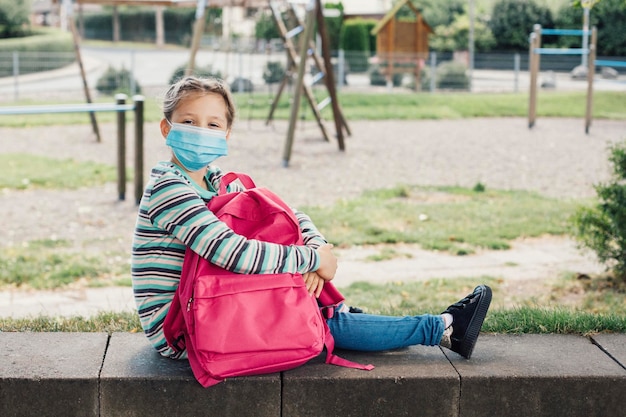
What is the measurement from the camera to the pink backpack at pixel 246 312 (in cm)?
279

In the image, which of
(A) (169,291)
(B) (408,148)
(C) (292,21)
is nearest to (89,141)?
(C) (292,21)

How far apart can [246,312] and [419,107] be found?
1708cm

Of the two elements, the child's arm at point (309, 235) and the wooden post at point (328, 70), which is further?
the wooden post at point (328, 70)

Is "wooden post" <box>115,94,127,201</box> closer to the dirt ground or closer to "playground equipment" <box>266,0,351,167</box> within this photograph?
the dirt ground

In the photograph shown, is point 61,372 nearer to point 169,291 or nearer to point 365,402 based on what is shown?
point 169,291

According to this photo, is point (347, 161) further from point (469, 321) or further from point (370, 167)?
point (469, 321)

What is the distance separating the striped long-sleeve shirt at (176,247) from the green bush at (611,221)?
11.2ft

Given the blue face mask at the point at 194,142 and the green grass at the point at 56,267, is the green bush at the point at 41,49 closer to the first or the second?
the green grass at the point at 56,267

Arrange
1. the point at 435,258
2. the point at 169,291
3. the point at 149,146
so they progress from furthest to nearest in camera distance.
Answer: the point at 149,146
the point at 435,258
the point at 169,291

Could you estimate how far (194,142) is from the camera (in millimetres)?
3090

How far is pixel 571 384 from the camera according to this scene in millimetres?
3020

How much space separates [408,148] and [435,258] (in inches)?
250

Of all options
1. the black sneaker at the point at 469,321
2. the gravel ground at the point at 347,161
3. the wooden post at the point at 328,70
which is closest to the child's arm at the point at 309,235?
the black sneaker at the point at 469,321

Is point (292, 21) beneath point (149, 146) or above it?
above
